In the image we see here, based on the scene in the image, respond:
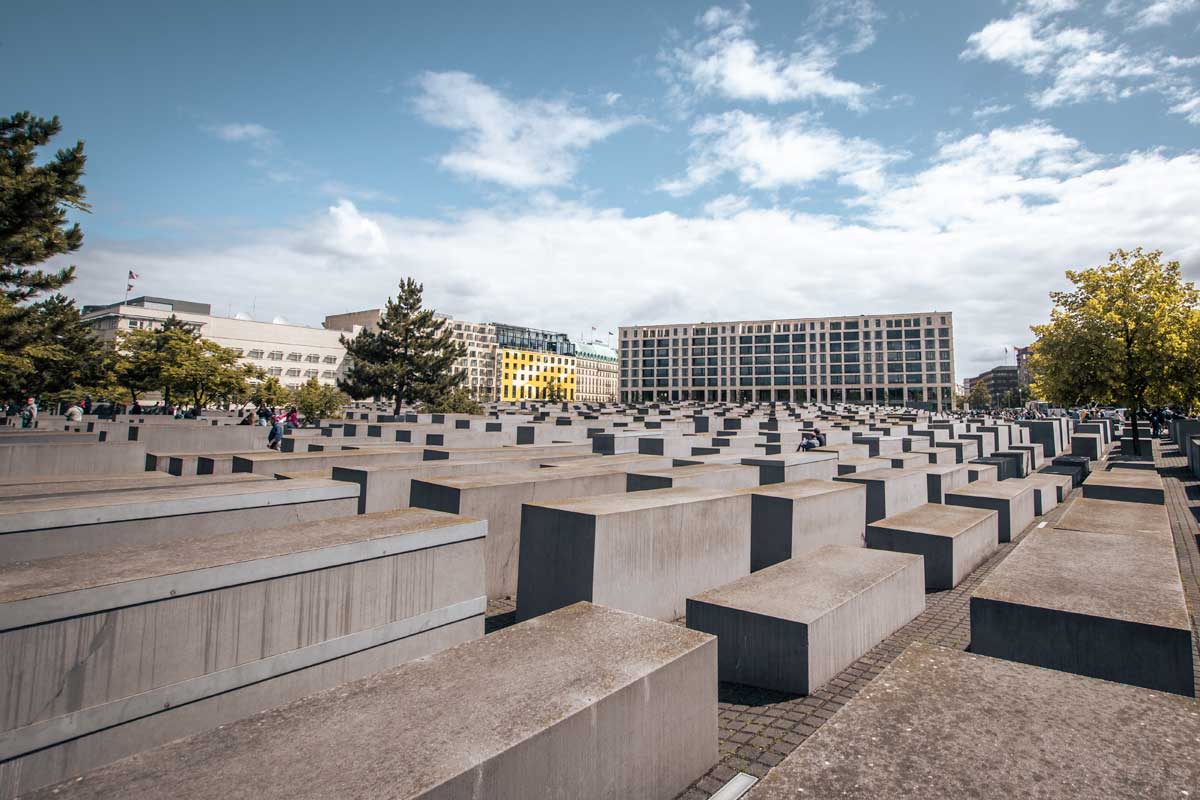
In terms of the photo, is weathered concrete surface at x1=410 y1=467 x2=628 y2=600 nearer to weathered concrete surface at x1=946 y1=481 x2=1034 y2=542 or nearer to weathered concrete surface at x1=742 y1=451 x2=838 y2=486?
weathered concrete surface at x1=742 y1=451 x2=838 y2=486

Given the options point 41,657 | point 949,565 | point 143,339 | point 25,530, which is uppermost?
point 143,339

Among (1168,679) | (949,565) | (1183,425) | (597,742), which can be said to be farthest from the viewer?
(1183,425)

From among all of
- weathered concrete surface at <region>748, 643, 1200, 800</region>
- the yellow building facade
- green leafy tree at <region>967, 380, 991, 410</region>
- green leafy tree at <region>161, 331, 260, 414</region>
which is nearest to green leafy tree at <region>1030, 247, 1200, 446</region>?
weathered concrete surface at <region>748, 643, 1200, 800</region>

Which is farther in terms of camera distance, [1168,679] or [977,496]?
[977,496]

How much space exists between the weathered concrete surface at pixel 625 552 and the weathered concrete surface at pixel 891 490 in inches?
183

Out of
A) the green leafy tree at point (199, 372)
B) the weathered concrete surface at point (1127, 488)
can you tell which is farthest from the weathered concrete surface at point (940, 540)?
the green leafy tree at point (199, 372)

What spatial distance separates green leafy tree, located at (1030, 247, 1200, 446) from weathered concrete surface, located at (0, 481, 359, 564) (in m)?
Answer: 24.7

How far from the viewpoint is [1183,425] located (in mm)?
25672

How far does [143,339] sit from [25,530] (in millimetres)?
40892

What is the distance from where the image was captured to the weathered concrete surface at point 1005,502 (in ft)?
35.3

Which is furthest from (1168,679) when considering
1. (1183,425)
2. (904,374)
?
(904,374)

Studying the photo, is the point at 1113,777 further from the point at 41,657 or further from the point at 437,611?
the point at 41,657

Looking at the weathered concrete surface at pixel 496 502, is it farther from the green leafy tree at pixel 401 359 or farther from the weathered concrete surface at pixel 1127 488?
the green leafy tree at pixel 401 359

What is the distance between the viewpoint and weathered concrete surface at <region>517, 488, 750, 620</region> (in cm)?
592
